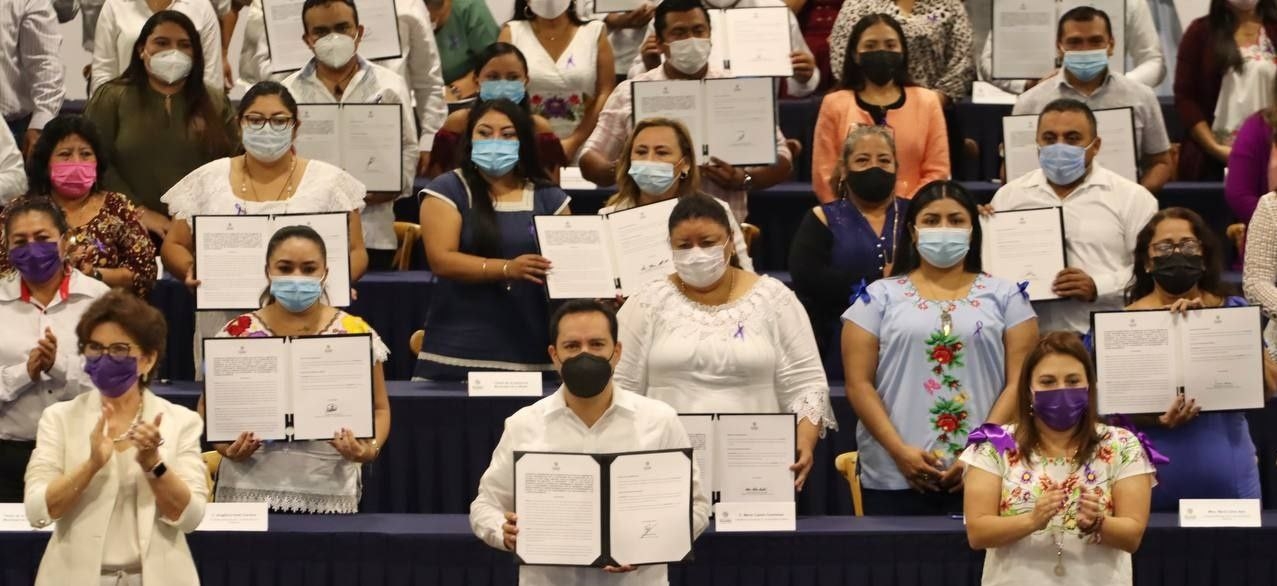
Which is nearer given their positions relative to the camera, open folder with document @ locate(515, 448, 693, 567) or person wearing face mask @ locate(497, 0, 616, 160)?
open folder with document @ locate(515, 448, 693, 567)

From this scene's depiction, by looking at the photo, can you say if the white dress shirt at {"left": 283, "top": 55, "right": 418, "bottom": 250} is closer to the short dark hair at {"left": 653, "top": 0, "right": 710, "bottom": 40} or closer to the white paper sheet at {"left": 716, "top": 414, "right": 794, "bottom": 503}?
the short dark hair at {"left": 653, "top": 0, "right": 710, "bottom": 40}

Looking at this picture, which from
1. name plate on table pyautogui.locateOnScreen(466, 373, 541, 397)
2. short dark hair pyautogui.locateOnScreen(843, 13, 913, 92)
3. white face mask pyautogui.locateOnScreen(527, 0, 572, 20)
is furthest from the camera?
white face mask pyautogui.locateOnScreen(527, 0, 572, 20)

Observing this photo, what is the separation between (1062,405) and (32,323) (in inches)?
121

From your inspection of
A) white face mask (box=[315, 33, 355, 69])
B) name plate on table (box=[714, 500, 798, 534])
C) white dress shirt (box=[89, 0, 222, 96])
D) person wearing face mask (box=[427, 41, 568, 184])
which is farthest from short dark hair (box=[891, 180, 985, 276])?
white dress shirt (box=[89, 0, 222, 96])

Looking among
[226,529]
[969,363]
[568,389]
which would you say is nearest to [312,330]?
[226,529]

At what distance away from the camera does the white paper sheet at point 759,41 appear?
8602mm

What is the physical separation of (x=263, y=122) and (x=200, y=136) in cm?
78

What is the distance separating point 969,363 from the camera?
6.12 m

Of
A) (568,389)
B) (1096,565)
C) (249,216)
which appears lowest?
(1096,565)

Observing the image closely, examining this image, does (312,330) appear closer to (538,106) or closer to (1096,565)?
(1096,565)

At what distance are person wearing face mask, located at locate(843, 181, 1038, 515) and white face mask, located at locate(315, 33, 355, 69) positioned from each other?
2816 mm

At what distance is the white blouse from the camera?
7160mm

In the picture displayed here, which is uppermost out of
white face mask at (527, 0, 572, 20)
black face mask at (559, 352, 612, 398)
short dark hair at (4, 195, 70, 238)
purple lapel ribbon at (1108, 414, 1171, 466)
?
white face mask at (527, 0, 572, 20)

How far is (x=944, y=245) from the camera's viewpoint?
6234 millimetres
